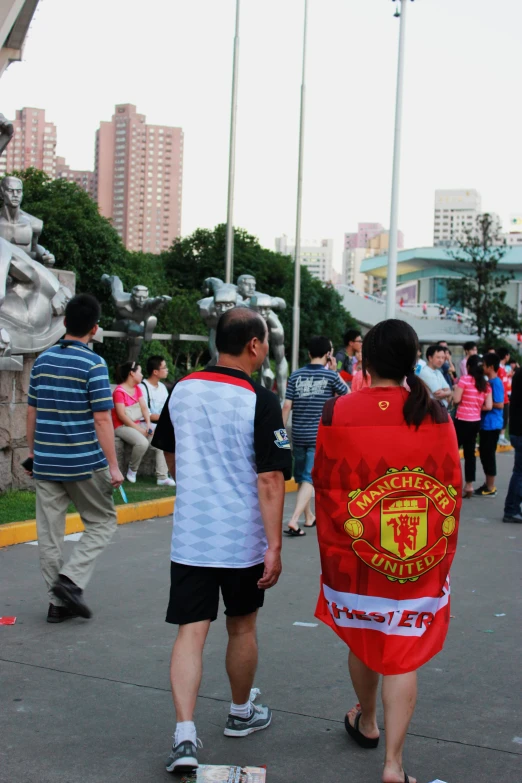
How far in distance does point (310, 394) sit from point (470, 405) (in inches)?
126

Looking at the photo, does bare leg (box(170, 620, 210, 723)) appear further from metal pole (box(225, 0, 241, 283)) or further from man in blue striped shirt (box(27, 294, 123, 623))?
metal pole (box(225, 0, 241, 283))

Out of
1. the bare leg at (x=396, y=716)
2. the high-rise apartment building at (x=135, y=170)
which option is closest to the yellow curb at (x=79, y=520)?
the bare leg at (x=396, y=716)

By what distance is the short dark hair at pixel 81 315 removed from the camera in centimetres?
522

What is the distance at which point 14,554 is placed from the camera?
7.04 metres

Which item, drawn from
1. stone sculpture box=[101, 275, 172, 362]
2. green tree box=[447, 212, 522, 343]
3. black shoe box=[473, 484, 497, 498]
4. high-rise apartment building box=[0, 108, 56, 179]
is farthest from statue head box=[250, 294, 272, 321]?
high-rise apartment building box=[0, 108, 56, 179]

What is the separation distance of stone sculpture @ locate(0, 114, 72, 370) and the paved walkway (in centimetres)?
349

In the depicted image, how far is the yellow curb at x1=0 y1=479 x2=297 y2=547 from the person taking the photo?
736cm

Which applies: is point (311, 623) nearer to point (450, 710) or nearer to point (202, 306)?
point (450, 710)

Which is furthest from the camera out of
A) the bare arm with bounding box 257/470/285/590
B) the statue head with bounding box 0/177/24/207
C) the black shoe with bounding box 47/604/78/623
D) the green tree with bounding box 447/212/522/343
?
the green tree with bounding box 447/212/522/343

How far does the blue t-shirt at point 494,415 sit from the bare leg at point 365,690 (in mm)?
7449

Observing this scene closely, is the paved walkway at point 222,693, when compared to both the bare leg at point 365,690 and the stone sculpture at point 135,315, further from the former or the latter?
the stone sculpture at point 135,315

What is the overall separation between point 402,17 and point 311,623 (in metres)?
19.1

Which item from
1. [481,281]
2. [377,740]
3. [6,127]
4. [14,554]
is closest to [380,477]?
[377,740]

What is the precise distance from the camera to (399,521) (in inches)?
124
